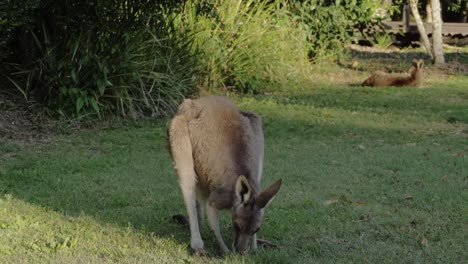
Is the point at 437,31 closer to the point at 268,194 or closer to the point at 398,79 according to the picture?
the point at 398,79

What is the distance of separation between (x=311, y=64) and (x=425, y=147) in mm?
7704

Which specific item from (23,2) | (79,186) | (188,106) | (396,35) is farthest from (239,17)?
(396,35)

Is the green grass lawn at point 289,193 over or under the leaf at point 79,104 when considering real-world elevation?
under

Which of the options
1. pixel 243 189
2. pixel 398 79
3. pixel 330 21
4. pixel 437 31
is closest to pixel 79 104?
pixel 243 189

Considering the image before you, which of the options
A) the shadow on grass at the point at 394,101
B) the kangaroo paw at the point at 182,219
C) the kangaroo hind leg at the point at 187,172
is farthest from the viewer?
the shadow on grass at the point at 394,101

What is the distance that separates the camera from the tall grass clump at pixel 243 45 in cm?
1328

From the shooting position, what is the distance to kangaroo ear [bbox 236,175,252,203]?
488 centimetres

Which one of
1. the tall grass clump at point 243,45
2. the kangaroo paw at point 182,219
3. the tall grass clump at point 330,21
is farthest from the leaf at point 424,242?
the tall grass clump at point 330,21

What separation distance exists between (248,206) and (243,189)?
4.7 inches

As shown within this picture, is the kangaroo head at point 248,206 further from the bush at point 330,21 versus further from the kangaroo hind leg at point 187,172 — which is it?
the bush at point 330,21

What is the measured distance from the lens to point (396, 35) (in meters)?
24.5

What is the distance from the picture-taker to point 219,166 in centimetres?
525

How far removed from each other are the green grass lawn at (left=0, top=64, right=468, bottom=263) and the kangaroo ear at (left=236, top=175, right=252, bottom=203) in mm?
418

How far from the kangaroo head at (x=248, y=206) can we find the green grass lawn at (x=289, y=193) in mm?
204
